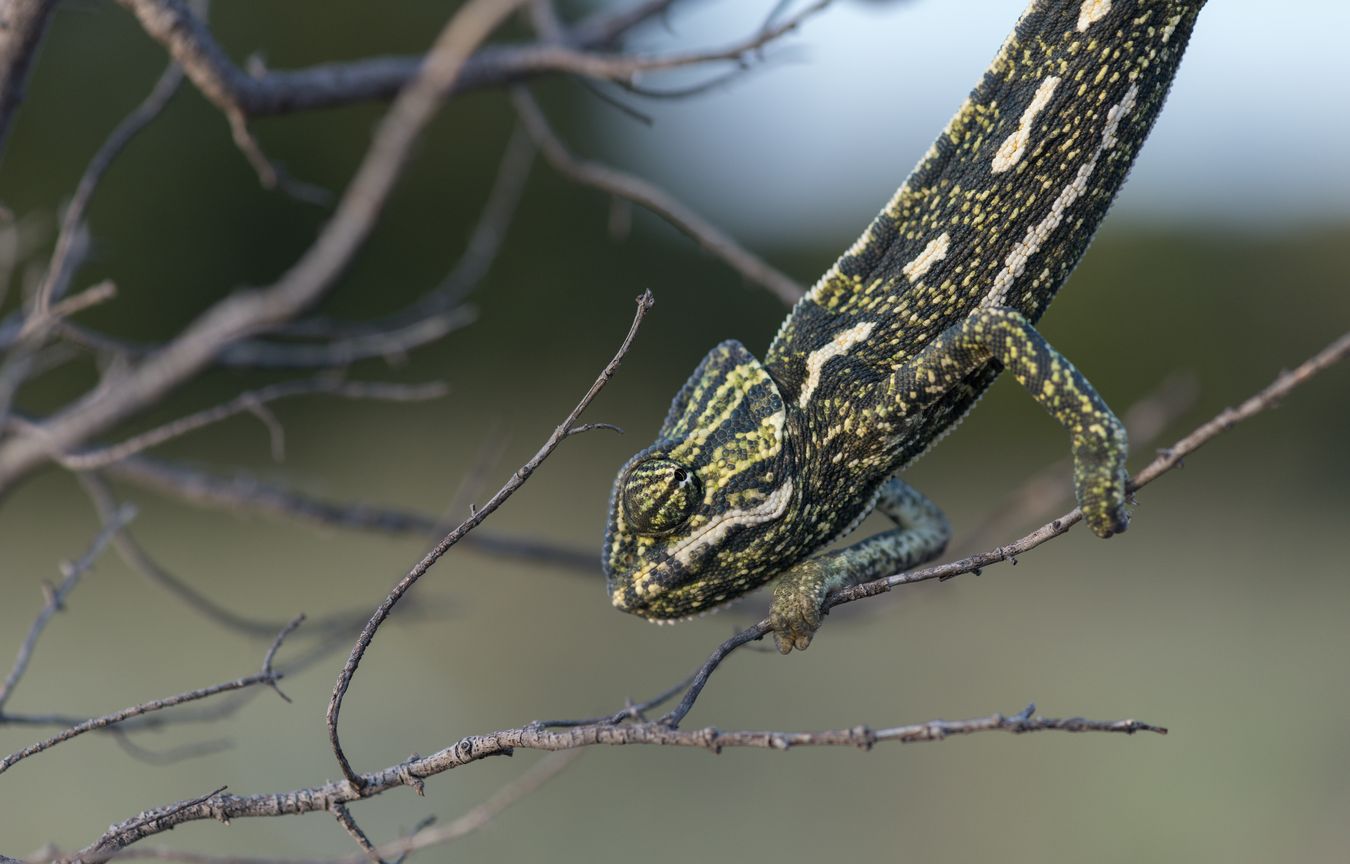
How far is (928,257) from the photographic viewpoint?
219 centimetres

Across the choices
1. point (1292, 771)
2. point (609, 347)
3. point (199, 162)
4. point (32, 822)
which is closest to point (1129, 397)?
point (1292, 771)

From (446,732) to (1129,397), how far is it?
872 cm

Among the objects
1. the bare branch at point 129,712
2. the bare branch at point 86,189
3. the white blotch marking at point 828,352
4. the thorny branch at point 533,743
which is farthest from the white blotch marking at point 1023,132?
the bare branch at point 86,189

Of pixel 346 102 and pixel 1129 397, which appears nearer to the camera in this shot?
pixel 346 102

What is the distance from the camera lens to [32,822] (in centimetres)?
849

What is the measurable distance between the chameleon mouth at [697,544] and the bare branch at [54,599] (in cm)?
106

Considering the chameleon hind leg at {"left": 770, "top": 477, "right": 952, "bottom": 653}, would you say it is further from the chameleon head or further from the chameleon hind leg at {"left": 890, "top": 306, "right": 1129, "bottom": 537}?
the chameleon hind leg at {"left": 890, "top": 306, "right": 1129, "bottom": 537}

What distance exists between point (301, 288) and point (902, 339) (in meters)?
1.68

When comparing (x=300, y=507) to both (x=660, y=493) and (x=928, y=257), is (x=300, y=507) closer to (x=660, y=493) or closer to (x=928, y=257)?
(x=660, y=493)

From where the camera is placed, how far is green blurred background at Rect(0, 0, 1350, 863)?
30.6 feet

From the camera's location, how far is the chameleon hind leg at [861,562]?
2.00 metres

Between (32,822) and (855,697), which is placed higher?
(32,822)

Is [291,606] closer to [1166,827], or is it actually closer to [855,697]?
[855,697]

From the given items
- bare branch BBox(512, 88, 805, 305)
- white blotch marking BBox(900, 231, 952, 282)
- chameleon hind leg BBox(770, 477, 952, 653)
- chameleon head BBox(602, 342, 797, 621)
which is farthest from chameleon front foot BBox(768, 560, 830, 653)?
bare branch BBox(512, 88, 805, 305)
